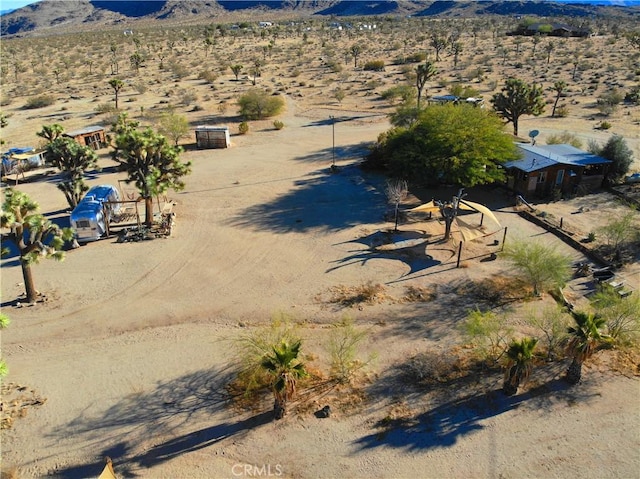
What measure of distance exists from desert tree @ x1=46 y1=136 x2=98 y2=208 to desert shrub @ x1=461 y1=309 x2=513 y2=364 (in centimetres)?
2344

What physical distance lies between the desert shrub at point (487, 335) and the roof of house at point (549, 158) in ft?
51.5

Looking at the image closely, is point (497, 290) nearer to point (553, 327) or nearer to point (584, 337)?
point (553, 327)

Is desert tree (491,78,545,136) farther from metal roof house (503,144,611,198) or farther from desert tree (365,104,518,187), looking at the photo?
desert tree (365,104,518,187)

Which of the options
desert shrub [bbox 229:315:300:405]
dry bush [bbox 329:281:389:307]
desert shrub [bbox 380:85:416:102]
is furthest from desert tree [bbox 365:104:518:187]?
desert shrub [bbox 380:85:416:102]

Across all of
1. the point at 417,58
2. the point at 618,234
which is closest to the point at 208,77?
the point at 417,58

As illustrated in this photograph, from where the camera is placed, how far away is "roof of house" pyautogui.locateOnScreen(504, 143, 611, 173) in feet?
102

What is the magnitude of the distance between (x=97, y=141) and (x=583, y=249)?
38066mm

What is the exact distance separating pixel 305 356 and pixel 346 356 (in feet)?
5.87

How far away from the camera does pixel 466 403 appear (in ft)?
52.0

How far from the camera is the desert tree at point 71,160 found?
94.1 feet

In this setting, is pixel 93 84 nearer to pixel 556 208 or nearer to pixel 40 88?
pixel 40 88

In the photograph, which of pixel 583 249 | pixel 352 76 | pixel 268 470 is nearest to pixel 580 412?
pixel 268 470

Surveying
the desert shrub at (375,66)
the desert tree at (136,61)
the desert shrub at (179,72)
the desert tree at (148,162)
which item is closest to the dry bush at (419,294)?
the desert tree at (148,162)

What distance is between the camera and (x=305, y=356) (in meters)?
18.1
